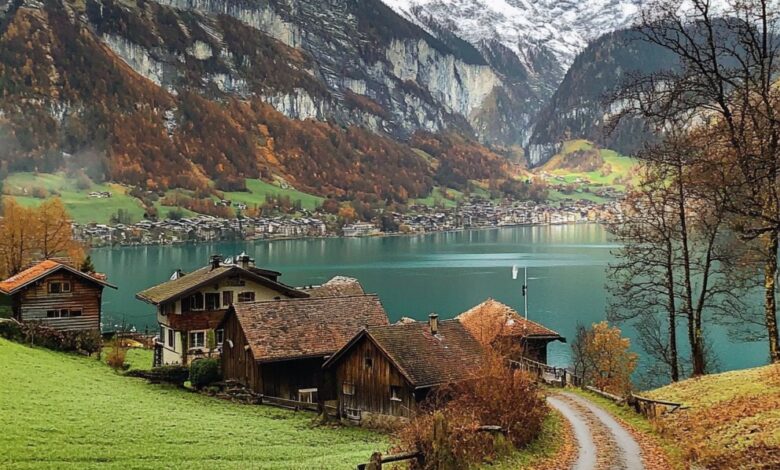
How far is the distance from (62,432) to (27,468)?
4.06 meters

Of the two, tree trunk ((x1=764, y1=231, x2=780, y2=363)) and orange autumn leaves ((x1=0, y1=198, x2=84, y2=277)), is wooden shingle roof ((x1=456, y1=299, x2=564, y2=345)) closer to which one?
tree trunk ((x1=764, y1=231, x2=780, y2=363))

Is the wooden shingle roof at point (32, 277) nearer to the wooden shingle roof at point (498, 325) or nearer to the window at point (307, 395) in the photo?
the window at point (307, 395)

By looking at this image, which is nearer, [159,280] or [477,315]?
[477,315]

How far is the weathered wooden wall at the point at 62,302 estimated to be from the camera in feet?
152

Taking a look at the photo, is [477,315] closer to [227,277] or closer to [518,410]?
[227,277]

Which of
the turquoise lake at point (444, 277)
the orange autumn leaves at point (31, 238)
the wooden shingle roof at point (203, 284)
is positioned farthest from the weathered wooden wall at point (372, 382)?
the orange autumn leaves at point (31, 238)

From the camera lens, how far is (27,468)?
15750 mm

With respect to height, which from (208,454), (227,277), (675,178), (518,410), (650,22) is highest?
(650,22)

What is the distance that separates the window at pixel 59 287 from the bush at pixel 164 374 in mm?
13994

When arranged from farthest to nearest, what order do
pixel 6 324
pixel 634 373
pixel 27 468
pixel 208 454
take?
pixel 634 373 → pixel 6 324 → pixel 208 454 → pixel 27 468

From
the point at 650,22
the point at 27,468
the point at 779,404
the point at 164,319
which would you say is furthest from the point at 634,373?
the point at 27,468

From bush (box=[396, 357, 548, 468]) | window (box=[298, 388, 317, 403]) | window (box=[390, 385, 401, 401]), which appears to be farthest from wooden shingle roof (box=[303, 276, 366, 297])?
bush (box=[396, 357, 548, 468])

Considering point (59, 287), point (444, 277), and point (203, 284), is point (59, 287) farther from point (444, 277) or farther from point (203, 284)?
point (444, 277)

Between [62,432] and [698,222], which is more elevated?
[698,222]
